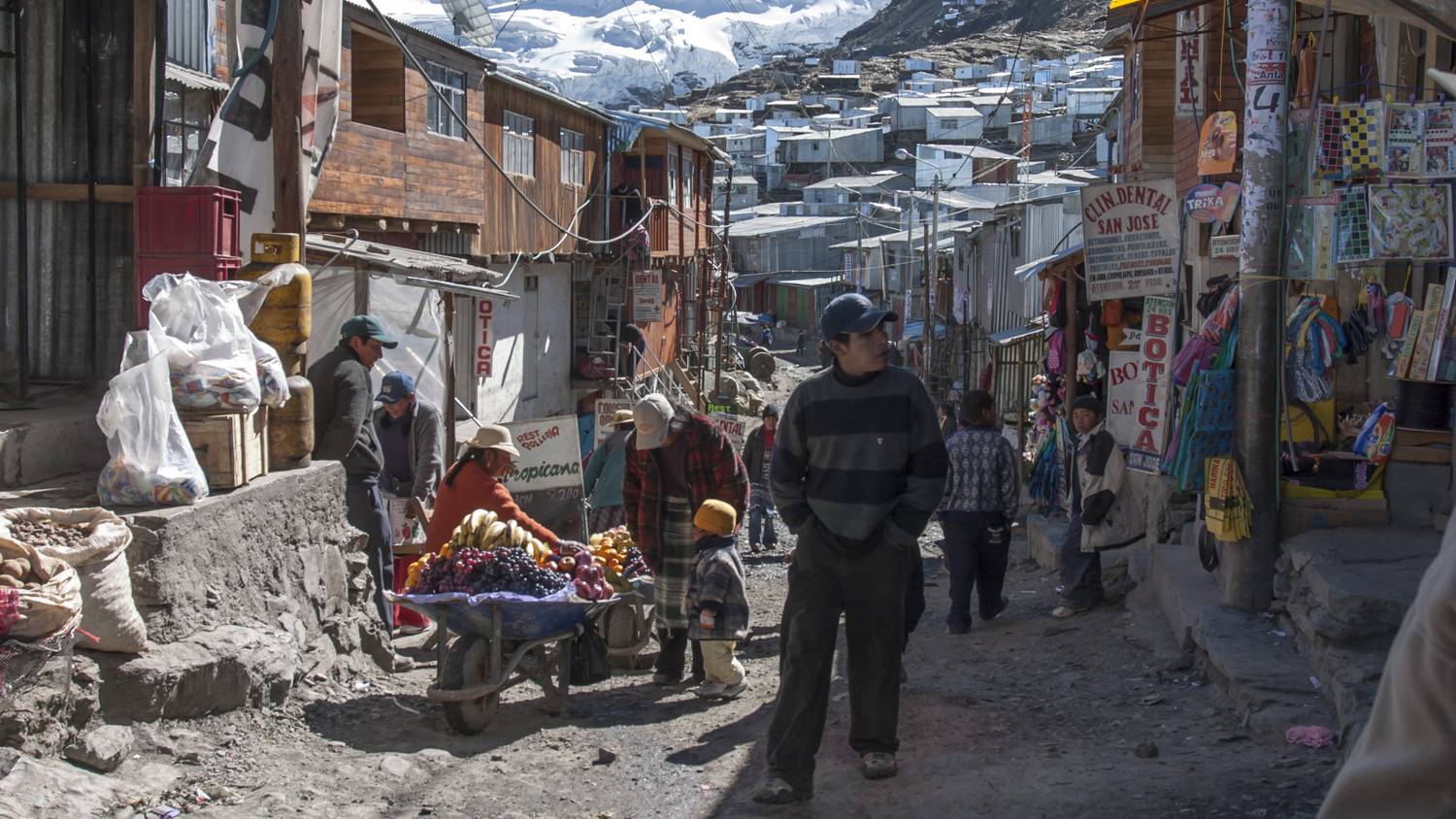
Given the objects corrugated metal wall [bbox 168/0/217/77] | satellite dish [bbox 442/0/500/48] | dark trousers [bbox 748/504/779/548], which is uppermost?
satellite dish [bbox 442/0/500/48]

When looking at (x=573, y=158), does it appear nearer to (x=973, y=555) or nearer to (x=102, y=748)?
(x=973, y=555)

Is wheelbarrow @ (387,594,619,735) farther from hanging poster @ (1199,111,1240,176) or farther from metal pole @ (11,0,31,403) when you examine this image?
hanging poster @ (1199,111,1240,176)

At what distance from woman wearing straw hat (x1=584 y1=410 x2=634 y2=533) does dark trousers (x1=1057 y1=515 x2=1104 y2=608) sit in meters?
4.13

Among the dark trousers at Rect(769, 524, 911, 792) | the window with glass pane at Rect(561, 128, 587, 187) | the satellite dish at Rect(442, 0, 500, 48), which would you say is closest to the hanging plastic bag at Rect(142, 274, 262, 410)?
the dark trousers at Rect(769, 524, 911, 792)

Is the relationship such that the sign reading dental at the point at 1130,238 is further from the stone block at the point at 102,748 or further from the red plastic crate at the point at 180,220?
the stone block at the point at 102,748

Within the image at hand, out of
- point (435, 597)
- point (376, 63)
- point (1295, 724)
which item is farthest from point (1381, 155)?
point (376, 63)

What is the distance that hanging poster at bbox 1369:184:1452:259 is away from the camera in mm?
7086

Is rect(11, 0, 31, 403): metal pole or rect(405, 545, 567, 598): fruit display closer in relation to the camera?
rect(405, 545, 567, 598): fruit display

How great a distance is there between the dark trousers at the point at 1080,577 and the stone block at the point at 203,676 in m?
5.49

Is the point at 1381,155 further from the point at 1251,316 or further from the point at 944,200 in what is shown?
the point at 944,200

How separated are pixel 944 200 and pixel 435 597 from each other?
4507 centimetres

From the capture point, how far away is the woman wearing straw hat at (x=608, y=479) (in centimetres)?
1220

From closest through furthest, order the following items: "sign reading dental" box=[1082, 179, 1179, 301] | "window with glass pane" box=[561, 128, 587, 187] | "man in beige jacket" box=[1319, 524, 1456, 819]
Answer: "man in beige jacket" box=[1319, 524, 1456, 819]
"sign reading dental" box=[1082, 179, 1179, 301]
"window with glass pane" box=[561, 128, 587, 187]

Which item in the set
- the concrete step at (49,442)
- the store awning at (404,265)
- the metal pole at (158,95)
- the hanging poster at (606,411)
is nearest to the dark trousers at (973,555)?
the concrete step at (49,442)
